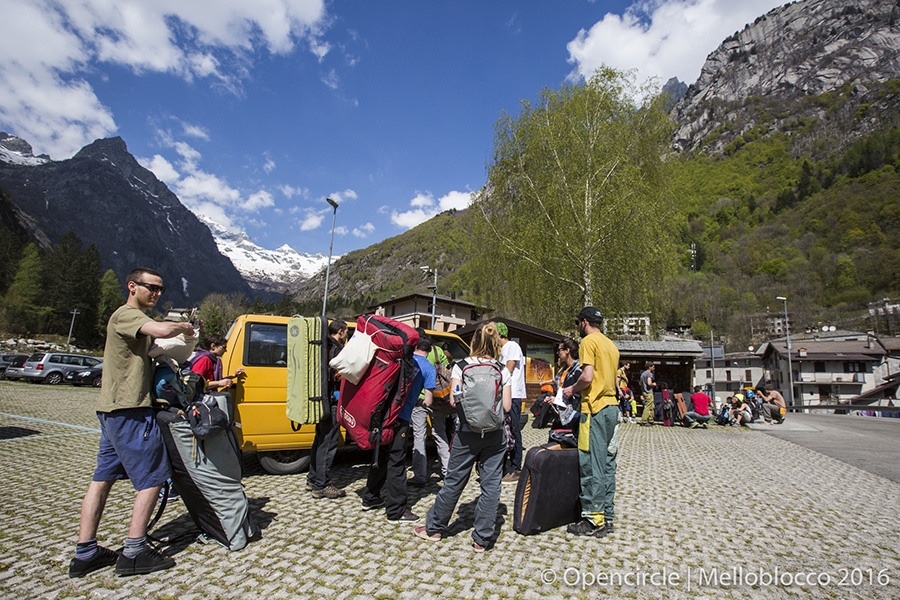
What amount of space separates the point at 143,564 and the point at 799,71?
641 ft

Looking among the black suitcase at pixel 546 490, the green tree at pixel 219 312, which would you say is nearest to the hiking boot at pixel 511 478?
the black suitcase at pixel 546 490

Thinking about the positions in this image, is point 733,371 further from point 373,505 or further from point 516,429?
point 373,505

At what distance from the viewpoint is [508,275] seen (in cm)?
1730

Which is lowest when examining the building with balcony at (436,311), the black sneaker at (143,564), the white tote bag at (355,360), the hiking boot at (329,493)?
the hiking boot at (329,493)

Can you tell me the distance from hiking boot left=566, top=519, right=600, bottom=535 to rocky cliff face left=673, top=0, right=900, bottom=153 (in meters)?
138

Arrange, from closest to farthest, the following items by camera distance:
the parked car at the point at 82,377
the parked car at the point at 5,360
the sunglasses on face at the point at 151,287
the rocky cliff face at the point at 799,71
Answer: the sunglasses on face at the point at 151,287 → the parked car at the point at 82,377 → the parked car at the point at 5,360 → the rocky cliff face at the point at 799,71

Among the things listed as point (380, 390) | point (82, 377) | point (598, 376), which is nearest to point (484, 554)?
point (380, 390)

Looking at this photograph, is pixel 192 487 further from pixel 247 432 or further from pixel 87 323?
pixel 87 323

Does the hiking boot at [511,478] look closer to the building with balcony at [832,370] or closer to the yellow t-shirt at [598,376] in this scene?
the yellow t-shirt at [598,376]

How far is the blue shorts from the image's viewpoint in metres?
2.78

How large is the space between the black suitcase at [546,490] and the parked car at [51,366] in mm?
26403

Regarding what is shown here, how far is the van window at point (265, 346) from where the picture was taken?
203 inches

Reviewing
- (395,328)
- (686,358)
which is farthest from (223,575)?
(686,358)

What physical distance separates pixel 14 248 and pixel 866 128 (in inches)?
6947
